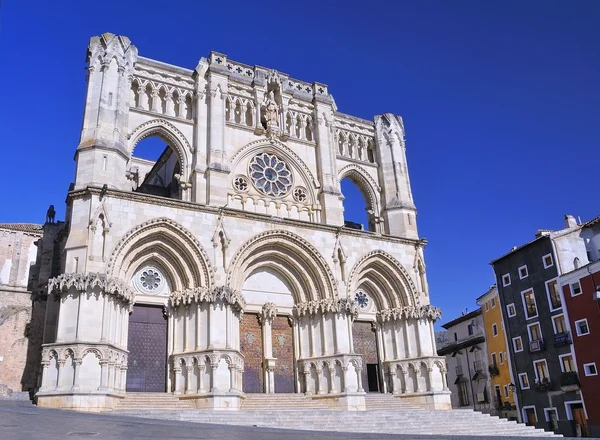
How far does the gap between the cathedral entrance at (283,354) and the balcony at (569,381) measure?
53.3ft

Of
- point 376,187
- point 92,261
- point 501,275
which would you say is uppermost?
point 376,187

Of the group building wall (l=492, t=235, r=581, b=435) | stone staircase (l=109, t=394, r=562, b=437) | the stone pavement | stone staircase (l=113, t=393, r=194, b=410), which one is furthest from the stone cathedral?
→ building wall (l=492, t=235, r=581, b=435)

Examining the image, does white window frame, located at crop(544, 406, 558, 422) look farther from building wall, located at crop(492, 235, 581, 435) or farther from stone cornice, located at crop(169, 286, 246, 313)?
stone cornice, located at crop(169, 286, 246, 313)

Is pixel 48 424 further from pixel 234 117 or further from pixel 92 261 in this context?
pixel 234 117

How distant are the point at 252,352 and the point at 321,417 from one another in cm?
535

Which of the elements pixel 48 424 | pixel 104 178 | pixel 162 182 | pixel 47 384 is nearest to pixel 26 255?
pixel 162 182

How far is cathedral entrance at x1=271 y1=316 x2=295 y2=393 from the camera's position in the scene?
22688mm

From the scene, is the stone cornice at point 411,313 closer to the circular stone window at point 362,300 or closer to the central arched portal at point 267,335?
the circular stone window at point 362,300

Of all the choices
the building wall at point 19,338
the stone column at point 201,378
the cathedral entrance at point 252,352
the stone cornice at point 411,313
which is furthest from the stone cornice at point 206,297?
the stone cornice at point 411,313

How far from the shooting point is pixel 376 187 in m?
28.5

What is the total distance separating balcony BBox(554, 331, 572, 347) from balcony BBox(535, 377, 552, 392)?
2156mm

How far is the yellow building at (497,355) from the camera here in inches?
1457

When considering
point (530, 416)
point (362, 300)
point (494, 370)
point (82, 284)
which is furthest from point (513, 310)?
point (82, 284)

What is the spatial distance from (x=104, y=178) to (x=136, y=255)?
302cm
